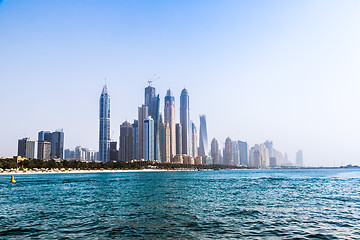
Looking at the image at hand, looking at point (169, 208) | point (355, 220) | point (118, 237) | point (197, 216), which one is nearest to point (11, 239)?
point (118, 237)

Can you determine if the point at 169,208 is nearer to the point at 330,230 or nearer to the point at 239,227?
the point at 239,227

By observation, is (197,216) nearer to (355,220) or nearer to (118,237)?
(118,237)

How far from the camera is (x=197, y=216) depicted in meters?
33.7

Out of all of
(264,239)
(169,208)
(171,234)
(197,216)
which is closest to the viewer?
(264,239)

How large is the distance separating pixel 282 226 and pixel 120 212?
18863 millimetres

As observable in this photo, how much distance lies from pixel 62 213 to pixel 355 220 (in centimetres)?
3234

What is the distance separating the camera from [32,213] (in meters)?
36.2

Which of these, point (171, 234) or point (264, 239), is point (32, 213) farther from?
point (264, 239)

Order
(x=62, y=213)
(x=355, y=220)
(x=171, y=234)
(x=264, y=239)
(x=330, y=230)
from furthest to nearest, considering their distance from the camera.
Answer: (x=62, y=213) → (x=355, y=220) → (x=330, y=230) → (x=171, y=234) → (x=264, y=239)

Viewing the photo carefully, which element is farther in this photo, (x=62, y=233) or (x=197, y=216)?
(x=197, y=216)

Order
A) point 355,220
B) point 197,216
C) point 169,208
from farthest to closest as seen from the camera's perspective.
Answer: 1. point 169,208
2. point 197,216
3. point 355,220

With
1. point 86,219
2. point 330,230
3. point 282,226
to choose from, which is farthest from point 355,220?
point 86,219

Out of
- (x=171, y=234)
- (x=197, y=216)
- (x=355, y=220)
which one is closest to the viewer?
(x=171, y=234)

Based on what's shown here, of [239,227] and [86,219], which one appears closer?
[239,227]
